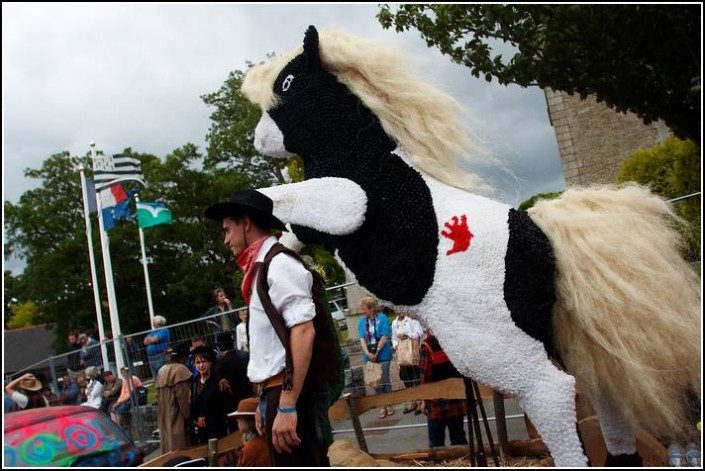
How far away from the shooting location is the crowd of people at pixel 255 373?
2305mm

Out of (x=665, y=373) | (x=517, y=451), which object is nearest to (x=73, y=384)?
(x=517, y=451)

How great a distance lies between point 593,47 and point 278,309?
4.27 meters

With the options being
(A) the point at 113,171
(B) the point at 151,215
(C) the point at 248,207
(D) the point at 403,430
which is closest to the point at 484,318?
(C) the point at 248,207

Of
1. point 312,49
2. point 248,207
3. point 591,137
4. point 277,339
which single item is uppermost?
point 591,137

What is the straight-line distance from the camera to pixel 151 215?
1570 centimetres

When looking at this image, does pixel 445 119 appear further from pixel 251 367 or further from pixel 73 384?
pixel 73 384

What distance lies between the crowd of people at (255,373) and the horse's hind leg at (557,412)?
826mm

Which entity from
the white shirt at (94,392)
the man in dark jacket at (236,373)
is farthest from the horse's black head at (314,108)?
the white shirt at (94,392)

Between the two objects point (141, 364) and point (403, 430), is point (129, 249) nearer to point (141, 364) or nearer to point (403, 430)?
point (141, 364)

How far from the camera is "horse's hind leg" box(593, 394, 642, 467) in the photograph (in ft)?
8.13

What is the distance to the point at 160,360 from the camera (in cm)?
745

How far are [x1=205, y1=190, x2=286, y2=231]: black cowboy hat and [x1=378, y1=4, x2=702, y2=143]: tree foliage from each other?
368 cm

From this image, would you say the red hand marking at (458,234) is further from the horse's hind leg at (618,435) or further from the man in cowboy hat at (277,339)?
the horse's hind leg at (618,435)

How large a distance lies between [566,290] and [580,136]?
20.4 m
